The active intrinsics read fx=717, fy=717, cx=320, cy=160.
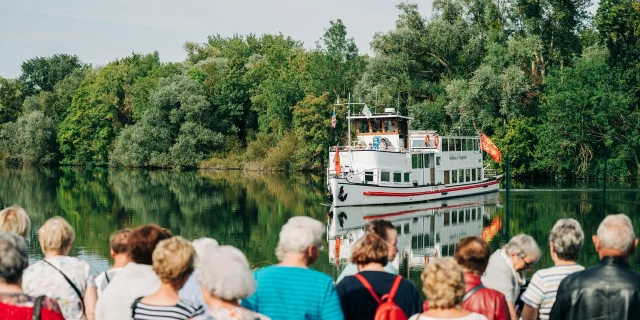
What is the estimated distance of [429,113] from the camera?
4900 cm

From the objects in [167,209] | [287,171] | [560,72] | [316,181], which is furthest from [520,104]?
[167,209]

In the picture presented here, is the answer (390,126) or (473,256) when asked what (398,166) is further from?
(473,256)

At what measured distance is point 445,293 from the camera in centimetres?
409

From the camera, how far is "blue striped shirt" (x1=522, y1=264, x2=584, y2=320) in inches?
201

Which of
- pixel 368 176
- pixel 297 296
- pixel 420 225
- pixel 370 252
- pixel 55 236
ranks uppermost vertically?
pixel 55 236

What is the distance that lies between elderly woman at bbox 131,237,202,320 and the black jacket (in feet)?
7.95

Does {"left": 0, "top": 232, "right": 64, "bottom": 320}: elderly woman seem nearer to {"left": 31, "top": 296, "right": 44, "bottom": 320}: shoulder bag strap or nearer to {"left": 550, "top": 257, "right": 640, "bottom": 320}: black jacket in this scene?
{"left": 31, "top": 296, "right": 44, "bottom": 320}: shoulder bag strap

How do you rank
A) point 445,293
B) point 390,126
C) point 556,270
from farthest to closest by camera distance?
point 390,126
point 556,270
point 445,293

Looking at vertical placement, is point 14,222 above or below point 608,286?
above

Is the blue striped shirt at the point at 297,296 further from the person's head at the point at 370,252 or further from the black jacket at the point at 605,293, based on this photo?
the black jacket at the point at 605,293

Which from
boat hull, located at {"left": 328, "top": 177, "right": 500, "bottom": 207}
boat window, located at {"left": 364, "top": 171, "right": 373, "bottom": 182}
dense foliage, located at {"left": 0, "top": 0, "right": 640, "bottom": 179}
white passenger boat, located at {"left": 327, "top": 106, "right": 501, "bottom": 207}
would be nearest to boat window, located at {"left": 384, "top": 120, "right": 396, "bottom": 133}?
white passenger boat, located at {"left": 327, "top": 106, "right": 501, "bottom": 207}

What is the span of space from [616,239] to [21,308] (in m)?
3.66

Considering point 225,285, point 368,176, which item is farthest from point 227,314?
point 368,176

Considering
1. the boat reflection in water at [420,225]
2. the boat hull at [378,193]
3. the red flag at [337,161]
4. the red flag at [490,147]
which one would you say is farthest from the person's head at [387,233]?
the red flag at [490,147]
